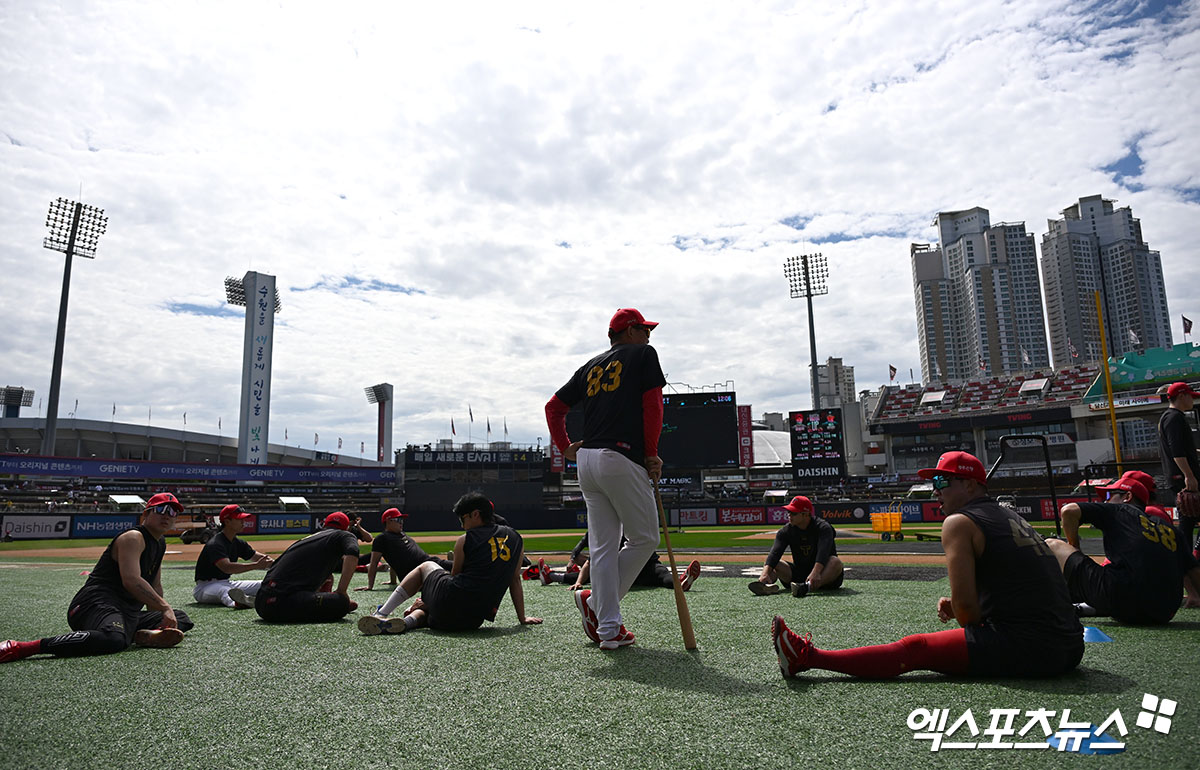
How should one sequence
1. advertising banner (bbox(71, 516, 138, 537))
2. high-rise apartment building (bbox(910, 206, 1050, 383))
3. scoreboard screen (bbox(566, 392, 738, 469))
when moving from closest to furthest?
1. advertising banner (bbox(71, 516, 138, 537))
2. scoreboard screen (bbox(566, 392, 738, 469))
3. high-rise apartment building (bbox(910, 206, 1050, 383))

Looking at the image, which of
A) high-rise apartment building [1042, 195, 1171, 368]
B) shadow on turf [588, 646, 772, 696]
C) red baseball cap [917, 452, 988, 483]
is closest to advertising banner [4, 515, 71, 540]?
shadow on turf [588, 646, 772, 696]

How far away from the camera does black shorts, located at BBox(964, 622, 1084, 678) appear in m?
3.05

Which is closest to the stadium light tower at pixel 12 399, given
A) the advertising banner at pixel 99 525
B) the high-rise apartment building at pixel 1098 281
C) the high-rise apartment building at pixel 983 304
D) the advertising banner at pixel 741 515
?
the advertising banner at pixel 99 525

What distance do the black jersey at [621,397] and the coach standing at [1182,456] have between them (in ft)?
14.1

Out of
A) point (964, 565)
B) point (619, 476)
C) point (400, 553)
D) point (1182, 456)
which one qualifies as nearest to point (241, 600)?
point (400, 553)

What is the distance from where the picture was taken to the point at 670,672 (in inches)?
137

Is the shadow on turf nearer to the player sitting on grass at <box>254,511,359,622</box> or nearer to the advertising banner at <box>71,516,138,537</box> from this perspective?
the player sitting on grass at <box>254,511,359,622</box>

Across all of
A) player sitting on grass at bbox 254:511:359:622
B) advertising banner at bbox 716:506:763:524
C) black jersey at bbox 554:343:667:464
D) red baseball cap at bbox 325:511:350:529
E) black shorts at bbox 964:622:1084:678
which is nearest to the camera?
black shorts at bbox 964:622:1084:678

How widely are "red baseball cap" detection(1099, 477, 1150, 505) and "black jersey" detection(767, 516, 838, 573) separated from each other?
102 inches

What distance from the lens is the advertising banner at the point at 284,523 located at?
36.6 m

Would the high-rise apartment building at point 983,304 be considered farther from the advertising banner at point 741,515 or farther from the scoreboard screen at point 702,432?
the advertising banner at point 741,515

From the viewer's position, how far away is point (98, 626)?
4379 mm

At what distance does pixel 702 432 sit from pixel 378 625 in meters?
36.5

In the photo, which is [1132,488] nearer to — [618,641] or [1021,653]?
[1021,653]
